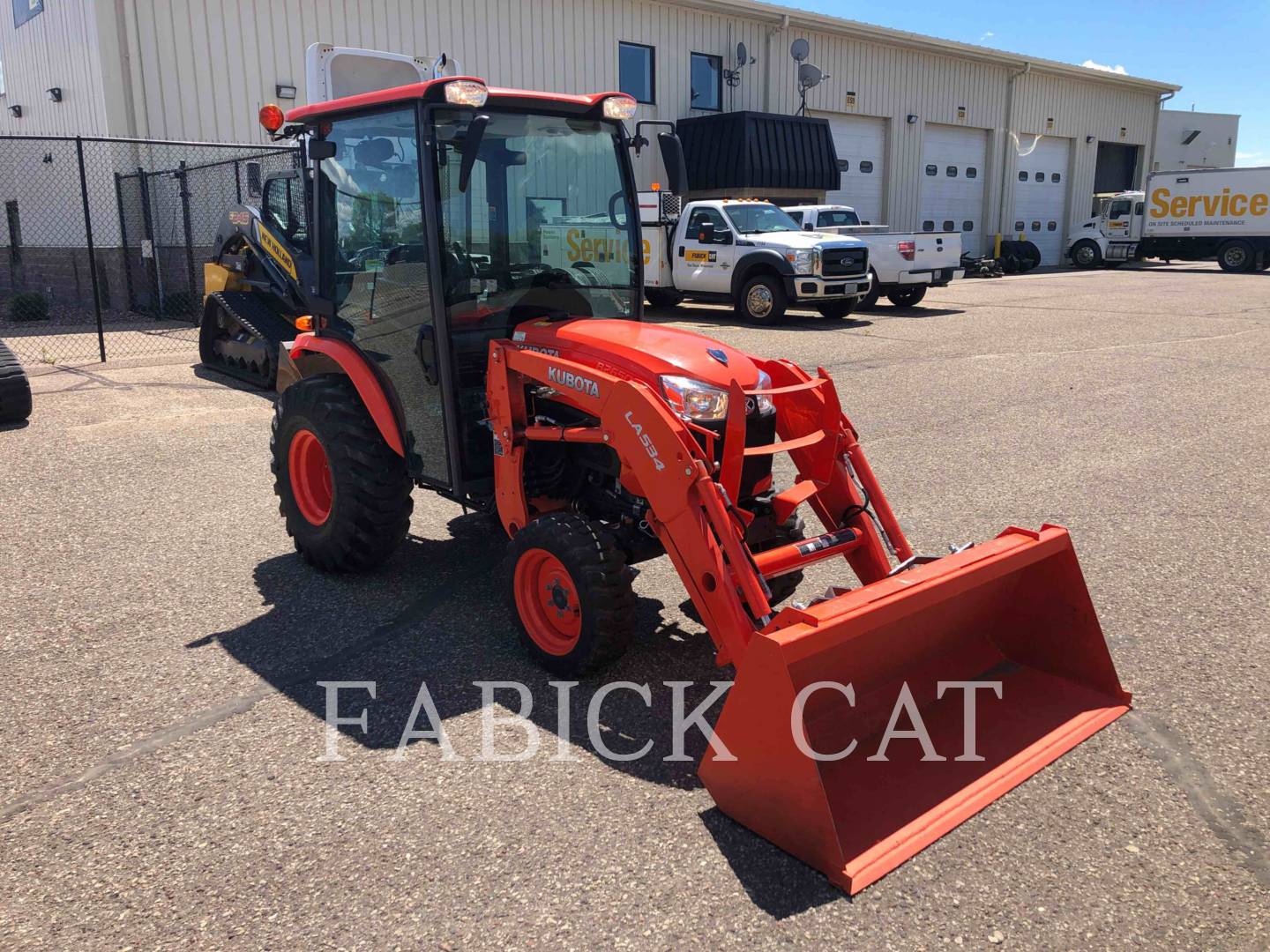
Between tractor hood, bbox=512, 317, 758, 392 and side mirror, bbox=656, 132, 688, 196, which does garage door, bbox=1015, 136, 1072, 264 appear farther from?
tractor hood, bbox=512, 317, 758, 392

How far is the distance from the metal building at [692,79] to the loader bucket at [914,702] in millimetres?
16036

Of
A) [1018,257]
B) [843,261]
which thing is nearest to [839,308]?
[843,261]

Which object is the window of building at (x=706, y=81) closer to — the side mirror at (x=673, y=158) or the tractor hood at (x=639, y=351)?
the side mirror at (x=673, y=158)

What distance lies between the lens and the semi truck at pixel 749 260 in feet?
52.5

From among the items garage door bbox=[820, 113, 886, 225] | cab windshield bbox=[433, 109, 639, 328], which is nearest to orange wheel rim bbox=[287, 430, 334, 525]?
cab windshield bbox=[433, 109, 639, 328]

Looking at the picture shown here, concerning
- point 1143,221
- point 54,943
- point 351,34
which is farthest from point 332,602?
point 1143,221

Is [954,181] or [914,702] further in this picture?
[954,181]

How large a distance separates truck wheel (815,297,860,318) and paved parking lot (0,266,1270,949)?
369 inches

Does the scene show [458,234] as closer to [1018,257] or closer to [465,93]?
[465,93]

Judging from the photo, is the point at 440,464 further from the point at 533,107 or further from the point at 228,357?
the point at 228,357

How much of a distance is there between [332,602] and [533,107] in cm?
257

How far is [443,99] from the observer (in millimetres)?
4258

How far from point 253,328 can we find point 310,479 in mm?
6159

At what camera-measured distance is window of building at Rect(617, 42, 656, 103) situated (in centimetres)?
2192
